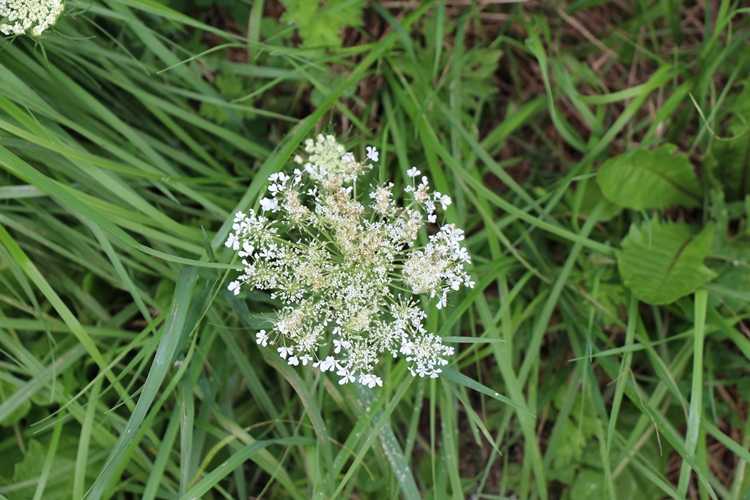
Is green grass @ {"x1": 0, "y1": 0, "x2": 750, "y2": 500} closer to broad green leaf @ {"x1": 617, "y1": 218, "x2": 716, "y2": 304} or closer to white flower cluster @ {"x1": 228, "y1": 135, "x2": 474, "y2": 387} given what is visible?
broad green leaf @ {"x1": 617, "y1": 218, "x2": 716, "y2": 304}

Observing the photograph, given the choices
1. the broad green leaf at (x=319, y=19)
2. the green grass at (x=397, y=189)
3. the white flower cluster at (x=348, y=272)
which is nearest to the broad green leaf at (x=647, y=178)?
the green grass at (x=397, y=189)

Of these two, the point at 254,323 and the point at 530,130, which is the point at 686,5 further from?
the point at 254,323

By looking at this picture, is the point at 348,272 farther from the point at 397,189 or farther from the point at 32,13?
the point at 32,13

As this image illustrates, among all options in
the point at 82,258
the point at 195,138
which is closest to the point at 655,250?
the point at 195,138

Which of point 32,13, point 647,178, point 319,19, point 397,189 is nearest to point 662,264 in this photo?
point 647,178

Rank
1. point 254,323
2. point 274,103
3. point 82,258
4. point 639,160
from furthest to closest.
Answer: point 274,103 < point 639,160 < point 82,258 < point 254,323

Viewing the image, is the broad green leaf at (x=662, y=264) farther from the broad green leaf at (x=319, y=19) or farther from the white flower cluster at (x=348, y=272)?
the broad green leaf at (x=319, y=19)

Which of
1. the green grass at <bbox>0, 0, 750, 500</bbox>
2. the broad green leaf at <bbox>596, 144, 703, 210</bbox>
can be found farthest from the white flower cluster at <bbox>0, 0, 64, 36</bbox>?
the broad green leaf at <bbox>596, 144, 703, 210</bbox>
